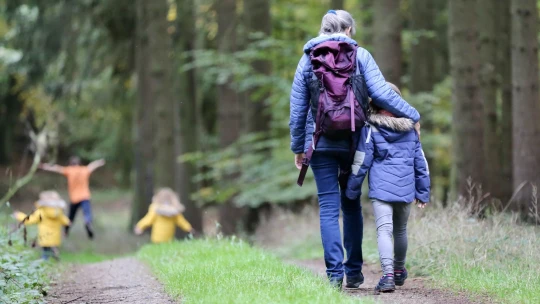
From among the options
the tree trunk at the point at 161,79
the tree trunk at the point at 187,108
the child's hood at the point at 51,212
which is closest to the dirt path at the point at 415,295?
the child's hood at the point at 51,212

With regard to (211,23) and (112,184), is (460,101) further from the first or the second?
(112,184)

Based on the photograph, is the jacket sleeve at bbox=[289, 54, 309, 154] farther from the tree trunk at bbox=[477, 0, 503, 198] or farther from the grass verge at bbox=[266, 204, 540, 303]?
the tree trunk at bbox=[477, 0, 503, 198]

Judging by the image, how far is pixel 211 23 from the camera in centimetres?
2350

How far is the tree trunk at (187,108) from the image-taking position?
2286 centimetres

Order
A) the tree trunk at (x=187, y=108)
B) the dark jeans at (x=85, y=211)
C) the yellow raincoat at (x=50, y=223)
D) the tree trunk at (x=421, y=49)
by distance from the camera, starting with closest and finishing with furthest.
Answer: the yellow raincoat at (x=50, y=223)
the dark jeans at (x=85, y=211)
the tree trunk at (x=421, y=49)
the tree trunk at (x=187, y=108)

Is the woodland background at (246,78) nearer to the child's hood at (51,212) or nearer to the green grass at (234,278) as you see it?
the child's hood at (51,212)

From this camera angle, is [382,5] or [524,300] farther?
[382,5]

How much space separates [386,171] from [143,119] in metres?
15.5

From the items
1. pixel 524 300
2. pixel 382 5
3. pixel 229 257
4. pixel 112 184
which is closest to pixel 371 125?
pixel 524 300

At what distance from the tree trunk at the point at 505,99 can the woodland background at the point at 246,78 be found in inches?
1.3

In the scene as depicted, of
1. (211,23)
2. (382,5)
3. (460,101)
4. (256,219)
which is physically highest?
(211,23)

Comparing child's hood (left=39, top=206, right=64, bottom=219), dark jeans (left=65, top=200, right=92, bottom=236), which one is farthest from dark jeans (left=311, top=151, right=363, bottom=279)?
Answer: dark jeans (left=65, top=200, right=92, bottom=236)

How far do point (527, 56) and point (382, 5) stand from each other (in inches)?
114

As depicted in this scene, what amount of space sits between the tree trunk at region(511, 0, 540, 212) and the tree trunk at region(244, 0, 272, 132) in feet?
27.0
